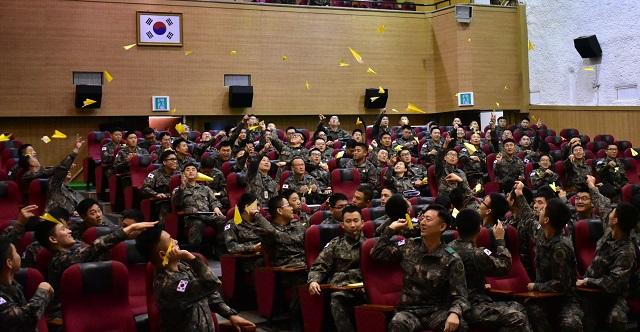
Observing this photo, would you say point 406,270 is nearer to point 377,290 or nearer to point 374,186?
point 377,290

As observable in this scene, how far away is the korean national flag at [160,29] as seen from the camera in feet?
44.5

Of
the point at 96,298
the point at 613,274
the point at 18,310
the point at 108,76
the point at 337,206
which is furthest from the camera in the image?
the point at 108,76

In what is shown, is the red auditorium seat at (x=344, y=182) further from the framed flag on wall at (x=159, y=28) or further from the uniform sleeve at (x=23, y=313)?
the framed flag on wall at (x=159, y=28)

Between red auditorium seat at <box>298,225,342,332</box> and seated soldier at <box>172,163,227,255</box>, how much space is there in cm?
203

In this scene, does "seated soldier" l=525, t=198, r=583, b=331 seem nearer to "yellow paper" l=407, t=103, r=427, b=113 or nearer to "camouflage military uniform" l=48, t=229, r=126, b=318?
"camouflage military uniform" l=48, t=229, r=126, b=318

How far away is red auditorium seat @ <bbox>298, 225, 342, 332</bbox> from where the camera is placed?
497cm

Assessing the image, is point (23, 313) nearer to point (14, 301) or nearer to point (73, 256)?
point (14, 301)

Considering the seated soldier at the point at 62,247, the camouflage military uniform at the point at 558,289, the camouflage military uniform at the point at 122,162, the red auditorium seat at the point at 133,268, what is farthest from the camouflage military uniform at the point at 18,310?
the camouflage military uniform at the point at 122,162

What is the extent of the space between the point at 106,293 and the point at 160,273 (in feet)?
1.34

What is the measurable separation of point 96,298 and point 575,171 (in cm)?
712

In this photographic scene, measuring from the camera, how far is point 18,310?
138 inches

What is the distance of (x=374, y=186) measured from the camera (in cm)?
923

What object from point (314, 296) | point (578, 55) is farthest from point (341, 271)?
point (578, 55)

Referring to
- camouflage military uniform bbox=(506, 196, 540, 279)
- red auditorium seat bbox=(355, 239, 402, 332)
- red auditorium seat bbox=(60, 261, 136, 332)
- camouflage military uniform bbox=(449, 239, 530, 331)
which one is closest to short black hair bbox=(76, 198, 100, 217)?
red auditorium seat bbox=(60, 261, 136, 332)
